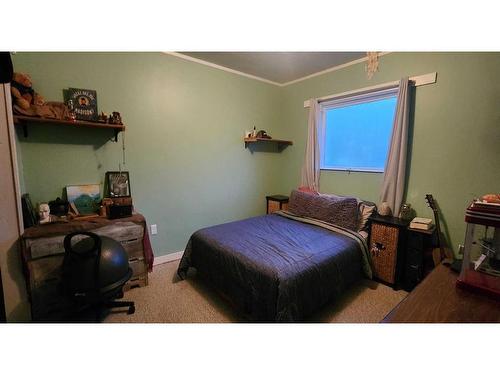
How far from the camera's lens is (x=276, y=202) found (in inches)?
137

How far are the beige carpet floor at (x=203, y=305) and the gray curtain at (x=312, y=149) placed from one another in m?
1.45

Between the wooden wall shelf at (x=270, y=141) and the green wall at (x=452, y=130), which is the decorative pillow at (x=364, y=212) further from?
the wooden wall shelf at (x=270, y=141)

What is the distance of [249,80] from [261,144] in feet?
3.19

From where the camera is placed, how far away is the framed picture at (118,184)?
2.29 m

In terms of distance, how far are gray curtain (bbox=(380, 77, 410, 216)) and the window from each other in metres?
0.14

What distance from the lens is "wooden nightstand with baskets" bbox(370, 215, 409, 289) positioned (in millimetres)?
2152

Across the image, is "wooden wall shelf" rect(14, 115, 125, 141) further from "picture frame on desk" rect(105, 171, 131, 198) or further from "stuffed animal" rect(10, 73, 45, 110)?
"picture frame on desk" rect(105, 171, 131, 198)

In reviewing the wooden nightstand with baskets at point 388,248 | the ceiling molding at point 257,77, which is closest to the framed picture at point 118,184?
the ceiling molding at point 257,77

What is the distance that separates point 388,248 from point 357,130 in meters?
1.53

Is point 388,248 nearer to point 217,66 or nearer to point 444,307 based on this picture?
point 444,307

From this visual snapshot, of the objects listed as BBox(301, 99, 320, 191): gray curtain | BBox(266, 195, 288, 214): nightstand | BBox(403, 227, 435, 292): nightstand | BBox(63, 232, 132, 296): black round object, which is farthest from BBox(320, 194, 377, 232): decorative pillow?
BBox(63, 232, 132, 296): black round object

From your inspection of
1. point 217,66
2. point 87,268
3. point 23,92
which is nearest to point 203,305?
point 87,268
